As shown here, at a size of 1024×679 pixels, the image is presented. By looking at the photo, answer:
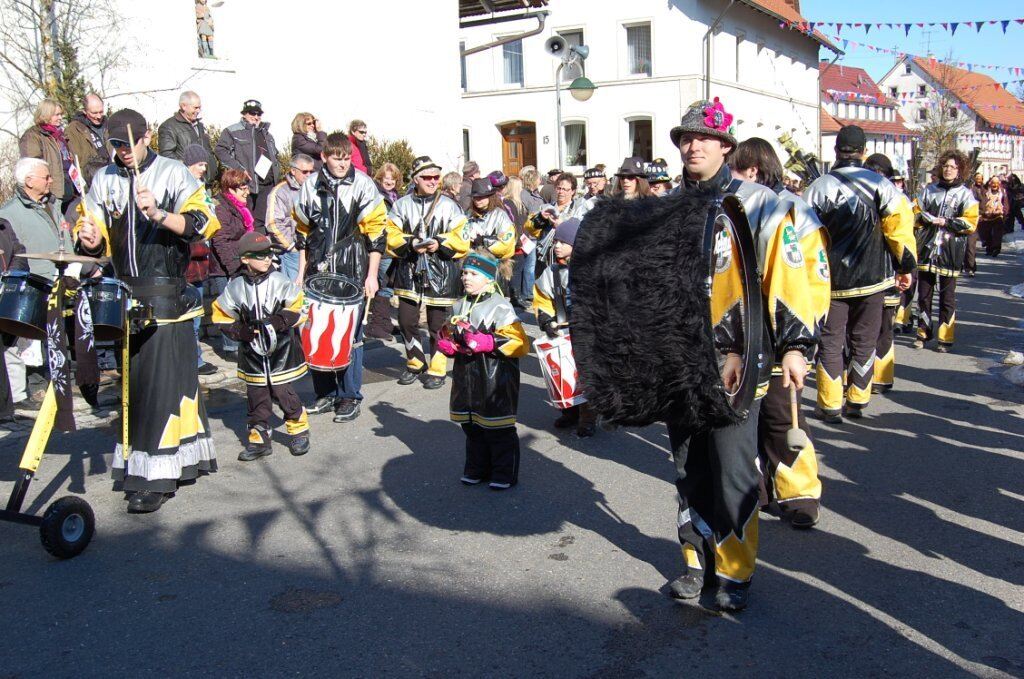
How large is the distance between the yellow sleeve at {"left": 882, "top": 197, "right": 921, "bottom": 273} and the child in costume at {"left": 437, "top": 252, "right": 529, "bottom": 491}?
308cm

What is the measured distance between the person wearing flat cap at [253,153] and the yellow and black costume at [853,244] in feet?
22.2

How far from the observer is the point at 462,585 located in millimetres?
4402

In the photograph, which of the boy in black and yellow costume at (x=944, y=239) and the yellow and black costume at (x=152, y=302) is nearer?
the yellow and black costume at (x=152, y=302)

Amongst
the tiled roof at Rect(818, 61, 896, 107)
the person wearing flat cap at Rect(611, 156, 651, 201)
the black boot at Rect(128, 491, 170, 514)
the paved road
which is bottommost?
the paved road

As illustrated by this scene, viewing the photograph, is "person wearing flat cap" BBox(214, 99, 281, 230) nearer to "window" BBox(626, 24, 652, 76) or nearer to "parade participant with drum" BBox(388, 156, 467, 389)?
"parade participant with drum" BBox(388, 156, 467, 389)

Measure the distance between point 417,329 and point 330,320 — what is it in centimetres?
194

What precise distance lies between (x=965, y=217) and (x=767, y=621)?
303 inches

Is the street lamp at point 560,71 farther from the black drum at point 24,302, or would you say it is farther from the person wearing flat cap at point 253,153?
the black drum at point 24,302

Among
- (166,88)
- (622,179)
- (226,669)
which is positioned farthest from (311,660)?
(166,88)

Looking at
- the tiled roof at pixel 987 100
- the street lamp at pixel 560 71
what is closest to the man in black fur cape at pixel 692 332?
the street lamp at pixel 560 71

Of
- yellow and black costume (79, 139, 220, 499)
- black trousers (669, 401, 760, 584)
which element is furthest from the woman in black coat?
black trousers (669, 401, 760, 584)

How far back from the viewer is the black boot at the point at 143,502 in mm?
5461

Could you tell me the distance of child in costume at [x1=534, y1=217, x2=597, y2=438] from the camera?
19.5 ft

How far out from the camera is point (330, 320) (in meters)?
7.09
